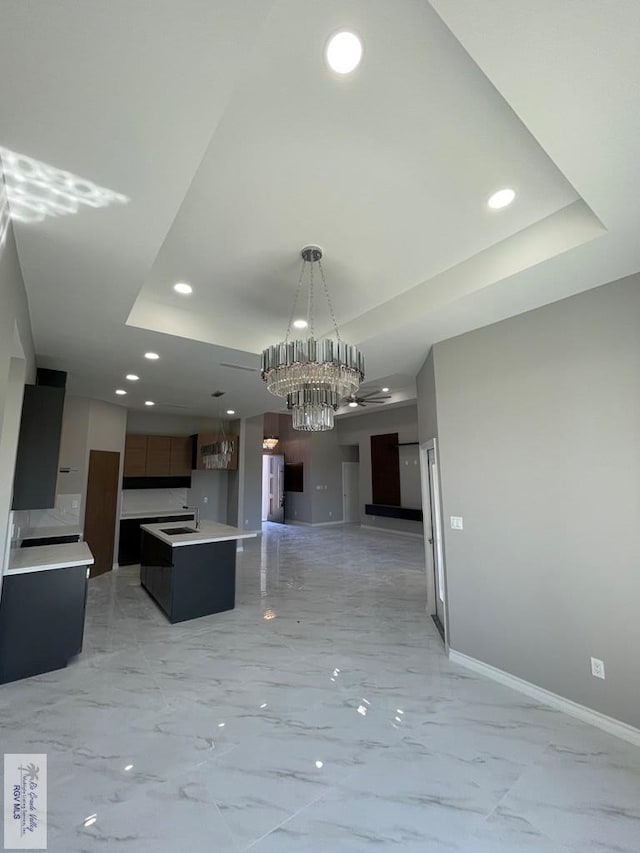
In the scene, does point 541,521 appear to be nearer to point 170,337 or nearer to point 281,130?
point 281,130

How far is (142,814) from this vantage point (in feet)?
5.88

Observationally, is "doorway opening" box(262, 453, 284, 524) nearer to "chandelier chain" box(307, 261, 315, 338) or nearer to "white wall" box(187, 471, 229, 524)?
"white wall" box(187, 471, 229, 524)

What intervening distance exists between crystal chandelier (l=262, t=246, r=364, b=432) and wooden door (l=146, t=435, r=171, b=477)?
5.78m

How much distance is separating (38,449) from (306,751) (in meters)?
3.14

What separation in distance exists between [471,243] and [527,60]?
54.9 inches

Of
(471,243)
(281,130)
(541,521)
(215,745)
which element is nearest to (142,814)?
(215,745)

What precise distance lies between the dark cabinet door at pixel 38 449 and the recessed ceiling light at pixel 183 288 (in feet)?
4.71

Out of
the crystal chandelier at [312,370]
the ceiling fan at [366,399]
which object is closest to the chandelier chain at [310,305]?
the crystal chandelier at [312,370]

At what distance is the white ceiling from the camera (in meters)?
1.18

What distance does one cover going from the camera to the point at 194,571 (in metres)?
4.32

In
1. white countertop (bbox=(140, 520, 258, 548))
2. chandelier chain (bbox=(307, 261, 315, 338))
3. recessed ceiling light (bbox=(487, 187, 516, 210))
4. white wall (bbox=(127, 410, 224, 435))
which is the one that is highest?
chandelier chain (bbox=(307, 261, 315, 338))

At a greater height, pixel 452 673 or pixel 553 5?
pixel 553 5

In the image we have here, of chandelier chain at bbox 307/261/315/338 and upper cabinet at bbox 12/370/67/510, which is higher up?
chandelier chain at bbox 307/261/315/338

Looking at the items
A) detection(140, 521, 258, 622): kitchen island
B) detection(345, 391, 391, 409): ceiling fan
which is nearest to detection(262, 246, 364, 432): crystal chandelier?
detection(140, 521, 258, 622): kitchen island
